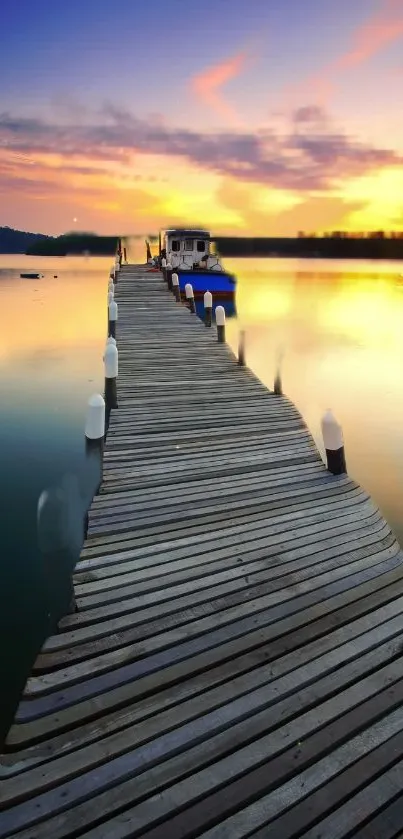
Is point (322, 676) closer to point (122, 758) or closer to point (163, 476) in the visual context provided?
point (122, 758)

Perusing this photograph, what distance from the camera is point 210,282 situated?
1281 inches

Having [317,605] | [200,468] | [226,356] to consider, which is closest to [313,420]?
[226,356]

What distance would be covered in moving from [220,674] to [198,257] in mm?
Answer: 33899

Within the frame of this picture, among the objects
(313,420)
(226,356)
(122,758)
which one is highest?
(226,356)

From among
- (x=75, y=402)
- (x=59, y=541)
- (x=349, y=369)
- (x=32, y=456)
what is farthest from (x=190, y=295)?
(x=59, y=541)

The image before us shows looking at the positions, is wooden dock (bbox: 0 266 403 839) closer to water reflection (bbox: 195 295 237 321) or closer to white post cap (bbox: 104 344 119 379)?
white post cap (bbox: 104 344 119 379)

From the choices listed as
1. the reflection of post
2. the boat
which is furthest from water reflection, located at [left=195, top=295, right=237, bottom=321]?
the reflection of post

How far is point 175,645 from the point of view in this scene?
4.33m

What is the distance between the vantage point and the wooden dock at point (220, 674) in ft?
10.1

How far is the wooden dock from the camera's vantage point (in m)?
3.08

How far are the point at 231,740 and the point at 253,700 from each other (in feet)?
1.20

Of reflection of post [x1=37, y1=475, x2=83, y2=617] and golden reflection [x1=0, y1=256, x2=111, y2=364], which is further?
golden reflection [x1=0, y1=256, x2=111, y2=364]

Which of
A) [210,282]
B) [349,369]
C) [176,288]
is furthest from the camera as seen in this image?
[210,282]

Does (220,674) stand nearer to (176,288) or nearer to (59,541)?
(59,541)
